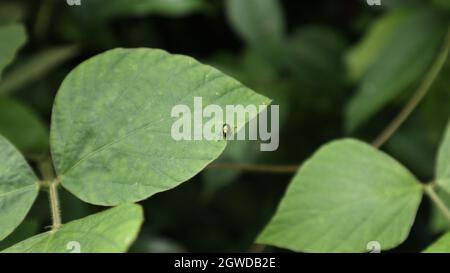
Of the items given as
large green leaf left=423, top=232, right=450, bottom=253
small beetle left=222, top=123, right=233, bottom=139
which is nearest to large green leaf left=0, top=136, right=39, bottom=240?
small beetle left=222, top=123, right=233, bottom=139

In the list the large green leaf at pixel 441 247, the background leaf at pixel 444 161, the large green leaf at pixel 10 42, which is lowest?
the large green leaf at pixel 441 247

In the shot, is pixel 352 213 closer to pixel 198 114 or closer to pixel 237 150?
pixel 198 114

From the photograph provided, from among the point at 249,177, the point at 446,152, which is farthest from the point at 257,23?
the point at 446,152

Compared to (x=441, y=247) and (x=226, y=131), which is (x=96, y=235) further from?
(x=441, y=247)

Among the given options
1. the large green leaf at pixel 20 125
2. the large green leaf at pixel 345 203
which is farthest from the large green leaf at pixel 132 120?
the large green leaf at pixel 20 125

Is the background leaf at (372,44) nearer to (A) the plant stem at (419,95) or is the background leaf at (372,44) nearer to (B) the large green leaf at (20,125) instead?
(A) the plant stem at (419,95)

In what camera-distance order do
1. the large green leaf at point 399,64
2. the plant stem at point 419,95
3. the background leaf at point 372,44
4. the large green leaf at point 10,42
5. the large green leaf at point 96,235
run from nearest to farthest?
the large green leaf at point 96,235 → the large green leaf at point 10,42 → the plant stem at point 419,95 → the large green leaf at point 399,64 → the background leaf at point 372,44
